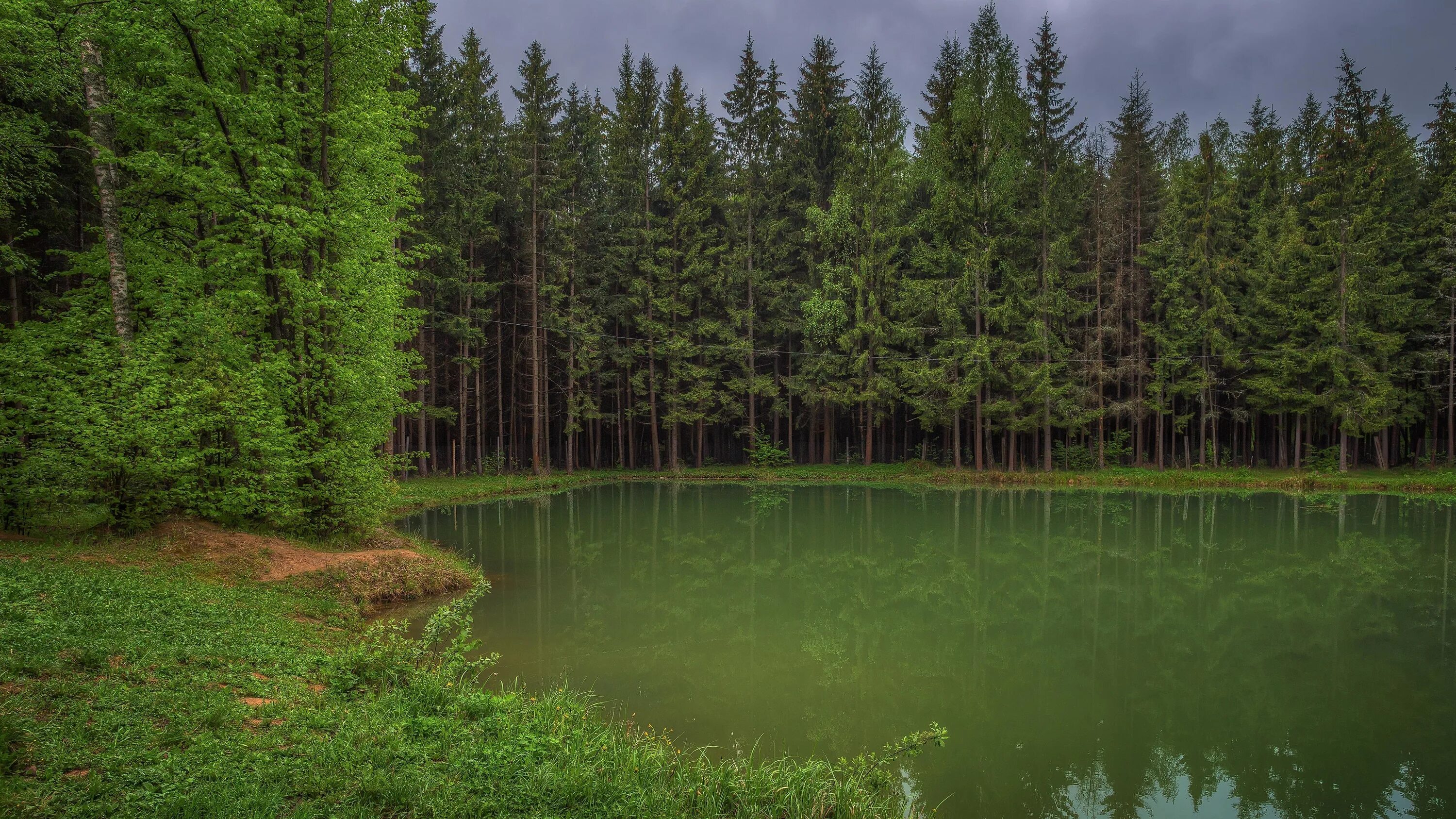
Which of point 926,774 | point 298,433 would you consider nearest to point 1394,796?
point 926,774

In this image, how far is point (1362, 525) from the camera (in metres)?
17.2

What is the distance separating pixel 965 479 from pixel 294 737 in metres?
27.9

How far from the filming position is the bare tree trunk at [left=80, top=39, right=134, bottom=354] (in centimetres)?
939

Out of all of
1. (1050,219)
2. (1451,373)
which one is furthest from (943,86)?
(1451,373)

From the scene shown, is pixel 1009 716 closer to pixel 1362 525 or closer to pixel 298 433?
pixel 298 433

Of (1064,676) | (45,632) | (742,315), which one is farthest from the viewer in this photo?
(742,315)

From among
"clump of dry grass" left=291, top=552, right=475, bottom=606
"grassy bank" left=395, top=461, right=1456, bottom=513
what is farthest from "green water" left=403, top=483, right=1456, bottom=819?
"grassy bank" left=395, top=461, right=1456, bottom=513

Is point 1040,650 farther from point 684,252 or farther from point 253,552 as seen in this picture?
point 684,252

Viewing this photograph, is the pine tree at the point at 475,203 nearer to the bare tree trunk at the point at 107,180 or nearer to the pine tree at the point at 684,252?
the pine tree at the point at 684,252

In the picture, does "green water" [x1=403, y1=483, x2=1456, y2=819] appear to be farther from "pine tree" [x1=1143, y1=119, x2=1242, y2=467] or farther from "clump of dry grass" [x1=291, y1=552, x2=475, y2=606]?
"pine tree" [x1=1143, y1=119, x2=1242, y2=467]

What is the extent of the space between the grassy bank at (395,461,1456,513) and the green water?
26.1ft

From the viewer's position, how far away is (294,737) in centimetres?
416

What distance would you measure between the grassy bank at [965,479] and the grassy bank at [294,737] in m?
14.7

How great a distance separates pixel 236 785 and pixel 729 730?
3.85 meters
